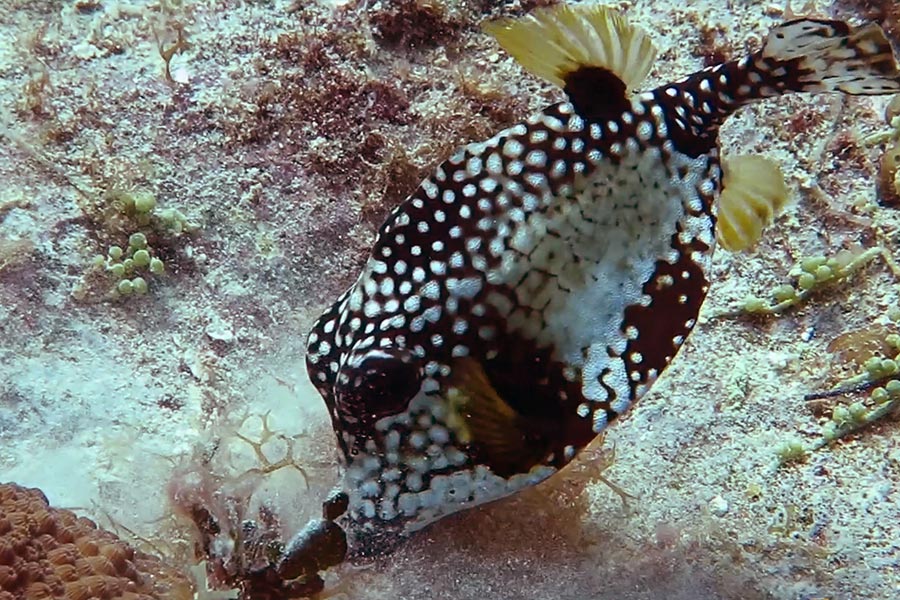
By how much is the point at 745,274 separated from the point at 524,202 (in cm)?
170

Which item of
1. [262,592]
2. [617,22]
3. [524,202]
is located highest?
[617,22]

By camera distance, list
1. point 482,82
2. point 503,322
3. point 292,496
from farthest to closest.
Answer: point 482,82 → point 292,496 → point 503,322

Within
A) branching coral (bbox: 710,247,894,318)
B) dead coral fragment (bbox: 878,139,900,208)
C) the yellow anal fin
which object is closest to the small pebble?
the yellow anal fin

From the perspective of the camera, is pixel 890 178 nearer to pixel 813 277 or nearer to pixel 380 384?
pixel 813 277

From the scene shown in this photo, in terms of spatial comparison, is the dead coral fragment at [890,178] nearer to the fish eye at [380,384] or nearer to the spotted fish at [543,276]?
the spotted fish at [543,276]

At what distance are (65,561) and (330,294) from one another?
1820mm

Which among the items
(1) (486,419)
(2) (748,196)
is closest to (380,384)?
(1) (486,419)

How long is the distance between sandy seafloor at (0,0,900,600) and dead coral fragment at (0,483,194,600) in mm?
249

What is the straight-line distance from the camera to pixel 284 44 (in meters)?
4.46

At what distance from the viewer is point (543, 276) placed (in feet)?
9.15

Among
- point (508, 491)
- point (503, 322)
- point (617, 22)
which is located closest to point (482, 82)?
point (617, 22)

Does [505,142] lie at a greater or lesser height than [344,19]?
lesser

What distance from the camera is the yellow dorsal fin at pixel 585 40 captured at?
2.92 metres

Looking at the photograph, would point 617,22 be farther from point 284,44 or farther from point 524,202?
point 284,44
